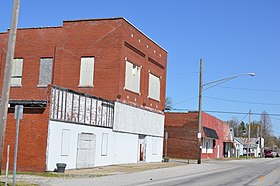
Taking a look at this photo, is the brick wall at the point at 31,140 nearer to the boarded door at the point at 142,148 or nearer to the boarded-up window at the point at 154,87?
the boarded door at the point at 142,148

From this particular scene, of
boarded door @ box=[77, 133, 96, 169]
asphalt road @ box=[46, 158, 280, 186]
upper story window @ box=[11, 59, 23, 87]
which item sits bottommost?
asphalt road @ box=[46, 158, 280, 186]

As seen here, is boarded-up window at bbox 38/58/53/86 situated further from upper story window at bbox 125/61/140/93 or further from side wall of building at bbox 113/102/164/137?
side wall of building at bbox 113/102/164/137

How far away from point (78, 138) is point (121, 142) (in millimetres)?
7047

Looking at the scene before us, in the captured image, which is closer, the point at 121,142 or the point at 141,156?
the point at 121,142

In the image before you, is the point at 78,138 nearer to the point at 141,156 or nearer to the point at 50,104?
the point at 50,104

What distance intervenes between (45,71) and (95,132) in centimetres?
949

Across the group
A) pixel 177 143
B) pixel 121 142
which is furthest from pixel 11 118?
pixel 177 143

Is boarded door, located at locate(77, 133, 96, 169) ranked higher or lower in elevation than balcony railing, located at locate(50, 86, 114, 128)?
lower

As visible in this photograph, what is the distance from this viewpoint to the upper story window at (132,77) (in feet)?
120

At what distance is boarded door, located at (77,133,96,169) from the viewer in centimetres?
2823

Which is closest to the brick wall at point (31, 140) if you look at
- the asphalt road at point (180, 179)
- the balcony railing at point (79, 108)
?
the balcony railing at point (79, 108)

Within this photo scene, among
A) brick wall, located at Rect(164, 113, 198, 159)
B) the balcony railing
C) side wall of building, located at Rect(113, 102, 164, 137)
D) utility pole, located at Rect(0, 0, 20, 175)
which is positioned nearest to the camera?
utility pole, located at Rect(0, 0, 20, 175)

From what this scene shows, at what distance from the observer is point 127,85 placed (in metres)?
36.6

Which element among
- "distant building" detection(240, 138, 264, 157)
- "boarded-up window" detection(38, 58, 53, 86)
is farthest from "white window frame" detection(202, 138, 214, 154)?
"distant building" detection(240, 138, 264, 157)
